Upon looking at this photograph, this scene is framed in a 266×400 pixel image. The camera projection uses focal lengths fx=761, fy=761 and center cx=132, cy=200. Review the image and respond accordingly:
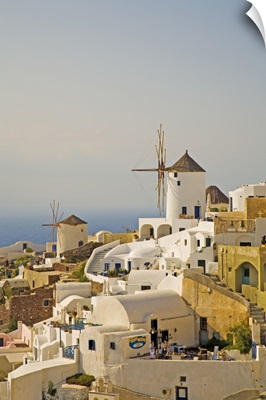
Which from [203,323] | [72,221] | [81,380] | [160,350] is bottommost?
[81,380]

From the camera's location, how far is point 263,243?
34.5ft

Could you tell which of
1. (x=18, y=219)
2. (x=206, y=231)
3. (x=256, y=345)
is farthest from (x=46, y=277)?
(x=18, y=219)

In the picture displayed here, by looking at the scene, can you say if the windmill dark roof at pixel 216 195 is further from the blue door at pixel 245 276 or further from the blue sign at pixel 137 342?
the blue sign at pixel 137 342

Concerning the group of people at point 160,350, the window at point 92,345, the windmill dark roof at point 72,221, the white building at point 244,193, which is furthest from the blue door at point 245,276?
the windmill dark roof at point 72,221

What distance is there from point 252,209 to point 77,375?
3930mm

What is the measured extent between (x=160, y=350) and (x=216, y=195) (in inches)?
287

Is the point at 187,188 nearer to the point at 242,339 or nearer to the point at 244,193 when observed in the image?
the point at 244,193

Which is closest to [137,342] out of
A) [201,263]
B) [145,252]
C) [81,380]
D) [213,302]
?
[81,380]

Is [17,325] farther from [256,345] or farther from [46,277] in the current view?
[256,345]

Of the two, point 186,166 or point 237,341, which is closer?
point 237,341

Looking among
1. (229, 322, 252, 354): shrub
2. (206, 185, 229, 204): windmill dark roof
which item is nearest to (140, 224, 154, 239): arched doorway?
(206, 185, 229, 204): windmill dark roof

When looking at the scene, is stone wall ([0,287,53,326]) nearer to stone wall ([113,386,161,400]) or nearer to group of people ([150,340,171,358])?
group of people ([150,340,171,358])

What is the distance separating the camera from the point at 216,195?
16094 millimetres

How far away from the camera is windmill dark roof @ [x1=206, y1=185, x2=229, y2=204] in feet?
52.5
